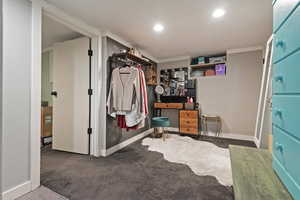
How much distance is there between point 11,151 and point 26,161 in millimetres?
194

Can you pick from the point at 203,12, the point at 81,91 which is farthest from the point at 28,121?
the point at 203,12

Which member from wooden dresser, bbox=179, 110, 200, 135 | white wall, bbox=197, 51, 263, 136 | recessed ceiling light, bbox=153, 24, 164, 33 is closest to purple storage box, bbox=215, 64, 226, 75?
white wall, bbox=197, 51, 263, 136

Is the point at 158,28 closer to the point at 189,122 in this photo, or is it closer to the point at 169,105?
the point at 169,105

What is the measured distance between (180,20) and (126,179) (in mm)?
2358

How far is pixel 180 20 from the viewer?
2.12 meters

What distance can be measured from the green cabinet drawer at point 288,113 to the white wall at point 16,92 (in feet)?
6.86

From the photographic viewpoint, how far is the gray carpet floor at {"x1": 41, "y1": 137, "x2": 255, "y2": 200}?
144 centimetres

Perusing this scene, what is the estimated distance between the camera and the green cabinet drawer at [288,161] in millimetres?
528

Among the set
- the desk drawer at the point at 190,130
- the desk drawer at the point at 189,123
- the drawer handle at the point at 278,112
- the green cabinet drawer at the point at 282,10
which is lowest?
the desk drawer at the point at 190,130

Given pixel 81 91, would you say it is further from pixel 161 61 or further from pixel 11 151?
pixel 161 61

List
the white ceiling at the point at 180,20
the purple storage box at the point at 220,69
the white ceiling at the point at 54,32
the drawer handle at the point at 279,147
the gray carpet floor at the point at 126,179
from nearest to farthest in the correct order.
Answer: the drawer handle at the point at 279,147, the gray carpet floor at the point at 126,179, the white ceiling at the point at 180,20, the white ceiling at the point at 54,32, the purple storage box at the point at 220,69

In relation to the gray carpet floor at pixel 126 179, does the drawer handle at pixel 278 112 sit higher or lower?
higher

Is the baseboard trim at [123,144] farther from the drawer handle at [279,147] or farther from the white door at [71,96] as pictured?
the drawer handle at [279,147]

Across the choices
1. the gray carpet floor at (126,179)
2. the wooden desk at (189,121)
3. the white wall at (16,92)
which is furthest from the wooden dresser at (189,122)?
the white wall at (16,92)
